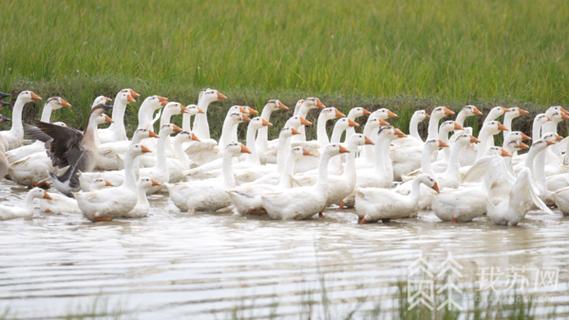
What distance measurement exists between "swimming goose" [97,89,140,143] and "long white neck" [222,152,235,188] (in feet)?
8.93

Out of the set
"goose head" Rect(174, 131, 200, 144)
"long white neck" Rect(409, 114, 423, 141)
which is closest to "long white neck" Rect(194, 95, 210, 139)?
"goose head" Rect(174, 131, 200, 144)

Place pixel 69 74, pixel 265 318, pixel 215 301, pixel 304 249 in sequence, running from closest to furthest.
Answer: pixel 265 318
pixel 215 301
pixel 304 249
pixel 69 74

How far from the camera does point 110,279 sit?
27.8 feet

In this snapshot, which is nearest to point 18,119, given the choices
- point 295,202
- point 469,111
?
point 295,202

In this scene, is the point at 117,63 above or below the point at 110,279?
above

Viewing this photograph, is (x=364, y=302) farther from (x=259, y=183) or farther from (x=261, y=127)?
(x=261, y=127)

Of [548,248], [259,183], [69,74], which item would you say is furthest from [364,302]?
[69,74]

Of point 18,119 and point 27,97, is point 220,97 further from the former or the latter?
point 18,119

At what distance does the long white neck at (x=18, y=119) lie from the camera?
15195mm

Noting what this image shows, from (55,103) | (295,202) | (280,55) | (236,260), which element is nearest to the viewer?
(236,260)

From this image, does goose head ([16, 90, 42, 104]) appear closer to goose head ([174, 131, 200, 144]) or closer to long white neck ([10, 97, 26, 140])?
long white neck ([10, 97, 26, 140])

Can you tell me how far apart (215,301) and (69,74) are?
10.2m

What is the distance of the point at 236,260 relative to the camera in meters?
9.31

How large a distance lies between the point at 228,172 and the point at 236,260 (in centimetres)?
349
